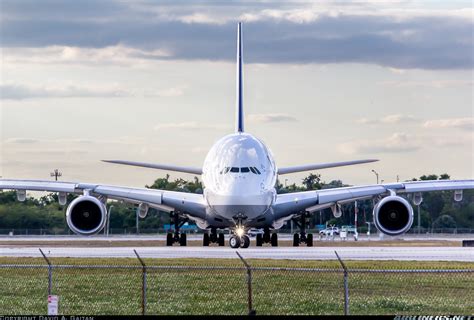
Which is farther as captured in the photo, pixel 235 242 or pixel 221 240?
pixel 221 240

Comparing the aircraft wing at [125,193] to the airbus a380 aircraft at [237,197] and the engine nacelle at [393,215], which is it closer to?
the airbus a380 aircraft at [237,197]

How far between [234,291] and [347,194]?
82.3ft

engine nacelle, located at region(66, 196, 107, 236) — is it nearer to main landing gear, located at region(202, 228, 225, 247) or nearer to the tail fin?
main landing gear, located at region(202, 228, 225, 247)

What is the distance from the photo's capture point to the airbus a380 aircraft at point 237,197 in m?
53.5

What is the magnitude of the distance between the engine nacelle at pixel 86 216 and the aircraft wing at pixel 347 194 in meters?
7.70

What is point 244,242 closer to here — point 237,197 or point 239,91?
point 237,197

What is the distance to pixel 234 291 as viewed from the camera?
32719 mm

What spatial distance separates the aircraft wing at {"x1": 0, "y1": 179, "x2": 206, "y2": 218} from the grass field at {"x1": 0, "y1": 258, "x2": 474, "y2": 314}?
45.9 feet

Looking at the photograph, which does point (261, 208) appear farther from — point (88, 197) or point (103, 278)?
point (103, 278)

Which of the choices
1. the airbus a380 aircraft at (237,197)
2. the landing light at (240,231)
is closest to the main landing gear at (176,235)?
the airbus a380 aircraft at (237,197)

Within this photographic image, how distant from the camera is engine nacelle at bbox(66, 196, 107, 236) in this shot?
54.2 meters

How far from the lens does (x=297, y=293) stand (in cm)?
3222

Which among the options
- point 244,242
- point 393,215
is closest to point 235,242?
point 244,242

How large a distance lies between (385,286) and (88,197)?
23.4 metres
